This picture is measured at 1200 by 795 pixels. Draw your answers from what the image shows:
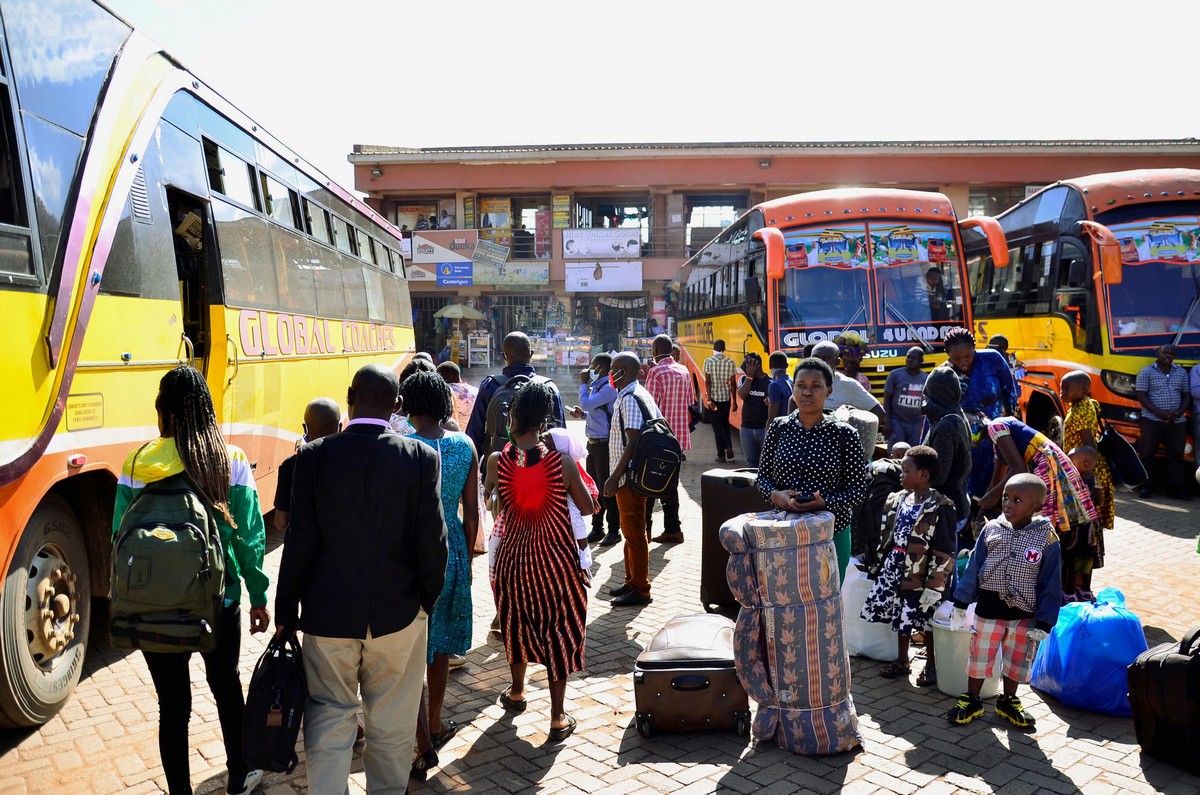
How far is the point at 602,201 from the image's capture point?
106 feet

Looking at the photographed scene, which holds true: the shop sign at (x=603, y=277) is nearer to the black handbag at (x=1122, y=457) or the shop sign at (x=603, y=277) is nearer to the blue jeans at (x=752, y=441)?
the blue jeans at (x=752, y=441)

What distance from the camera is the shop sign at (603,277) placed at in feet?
101

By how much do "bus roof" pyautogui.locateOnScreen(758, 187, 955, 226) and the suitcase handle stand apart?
30.3 ft

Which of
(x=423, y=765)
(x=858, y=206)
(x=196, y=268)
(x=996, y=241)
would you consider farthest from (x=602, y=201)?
(x=423, y=765)

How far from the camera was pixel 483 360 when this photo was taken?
1204 inches

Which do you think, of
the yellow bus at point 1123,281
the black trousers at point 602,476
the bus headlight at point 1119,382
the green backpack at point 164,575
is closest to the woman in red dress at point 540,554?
the green backpack at point 164,575

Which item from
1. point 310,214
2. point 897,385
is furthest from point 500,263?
point 897,385

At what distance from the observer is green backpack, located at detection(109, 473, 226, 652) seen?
3.23 m

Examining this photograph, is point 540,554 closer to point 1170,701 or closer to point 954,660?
point 954,660

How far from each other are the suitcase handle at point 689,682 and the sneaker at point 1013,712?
1440 mm

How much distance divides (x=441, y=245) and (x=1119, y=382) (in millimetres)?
24026

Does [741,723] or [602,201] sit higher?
[602,201]

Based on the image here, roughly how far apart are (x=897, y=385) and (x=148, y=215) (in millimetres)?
6584

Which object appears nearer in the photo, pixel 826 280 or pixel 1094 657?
pixel 1094 657
